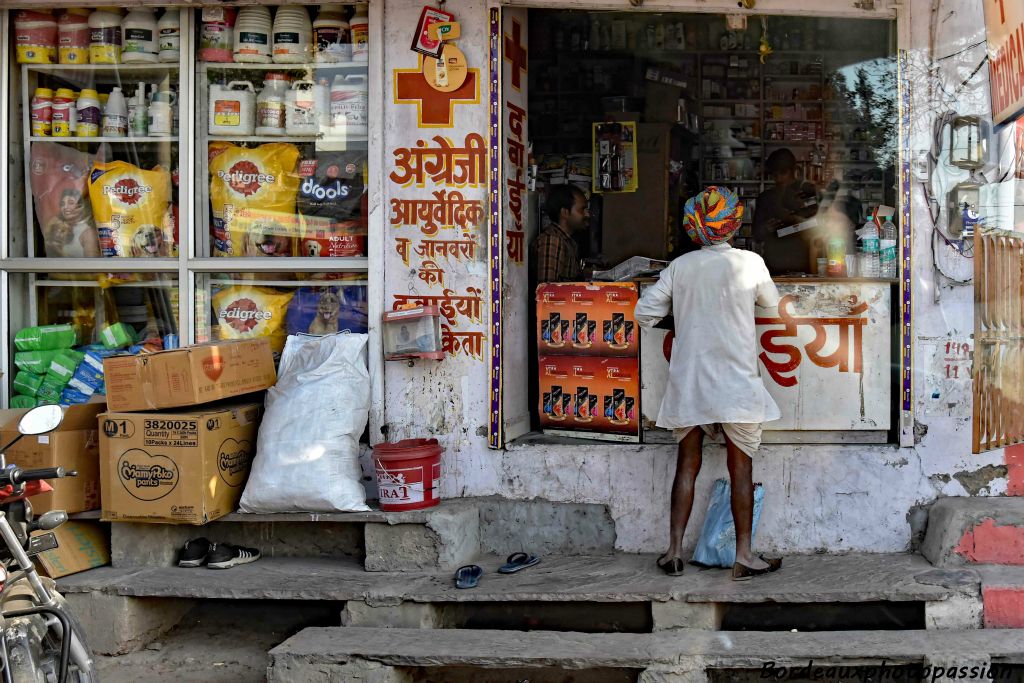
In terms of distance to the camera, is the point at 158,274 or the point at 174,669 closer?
the point at 174,669

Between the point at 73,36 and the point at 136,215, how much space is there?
107cm

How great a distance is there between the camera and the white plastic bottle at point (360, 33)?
17.4ft

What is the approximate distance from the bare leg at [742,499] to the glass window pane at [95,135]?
3.22 meters

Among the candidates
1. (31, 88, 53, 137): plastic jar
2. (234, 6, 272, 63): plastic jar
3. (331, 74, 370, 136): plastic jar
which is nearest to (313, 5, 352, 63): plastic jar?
(331, 74, 370, 136): plastic jar

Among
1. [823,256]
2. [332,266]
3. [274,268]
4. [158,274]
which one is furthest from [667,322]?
[158,274]

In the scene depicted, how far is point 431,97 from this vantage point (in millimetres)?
5141

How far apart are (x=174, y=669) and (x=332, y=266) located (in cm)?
212

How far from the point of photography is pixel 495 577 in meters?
4.77

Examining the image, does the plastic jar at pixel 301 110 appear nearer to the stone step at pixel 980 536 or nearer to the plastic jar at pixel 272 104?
the plastic jar at pixel 272 104

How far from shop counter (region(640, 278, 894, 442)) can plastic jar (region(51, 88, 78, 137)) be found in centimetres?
391

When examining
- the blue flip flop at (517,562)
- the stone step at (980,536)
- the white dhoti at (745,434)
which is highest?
the white dhoti at (745,434)

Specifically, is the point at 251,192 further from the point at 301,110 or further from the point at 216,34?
the point at 216,34

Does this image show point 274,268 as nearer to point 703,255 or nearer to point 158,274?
point 158,274

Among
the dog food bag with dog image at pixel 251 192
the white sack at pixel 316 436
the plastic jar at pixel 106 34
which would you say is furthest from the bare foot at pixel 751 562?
the plastic jar at pixel 106 34
